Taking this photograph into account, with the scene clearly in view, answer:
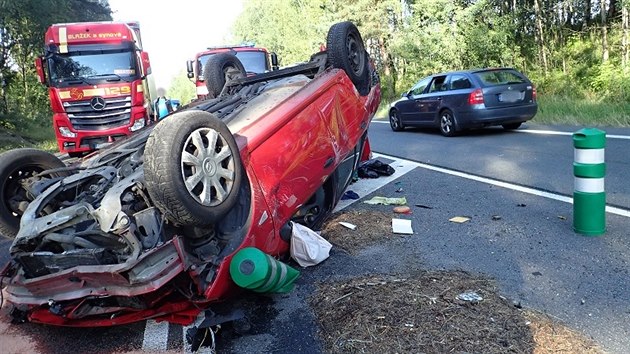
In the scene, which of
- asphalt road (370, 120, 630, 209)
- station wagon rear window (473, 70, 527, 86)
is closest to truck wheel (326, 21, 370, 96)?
asphalt road (370, 120, 630, 209)

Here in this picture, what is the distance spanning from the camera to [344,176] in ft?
17.9

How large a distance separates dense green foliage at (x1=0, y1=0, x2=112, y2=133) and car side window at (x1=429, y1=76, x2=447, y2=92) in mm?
14853

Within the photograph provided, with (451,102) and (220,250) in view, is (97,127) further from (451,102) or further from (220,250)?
(220,250)

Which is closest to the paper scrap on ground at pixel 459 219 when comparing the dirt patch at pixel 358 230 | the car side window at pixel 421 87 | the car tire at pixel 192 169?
the dirt patch at pixel 358 230

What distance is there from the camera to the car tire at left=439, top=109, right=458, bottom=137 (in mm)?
11648

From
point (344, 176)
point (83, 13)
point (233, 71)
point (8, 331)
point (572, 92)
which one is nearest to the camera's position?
point (8, 331)

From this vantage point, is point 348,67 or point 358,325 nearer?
point 358,325

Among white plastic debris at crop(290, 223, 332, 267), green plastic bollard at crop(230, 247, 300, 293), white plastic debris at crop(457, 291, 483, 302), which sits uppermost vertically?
green plastic bollard at crop(230, 247, 300, 293)

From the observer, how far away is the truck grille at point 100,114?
11367 millimetres

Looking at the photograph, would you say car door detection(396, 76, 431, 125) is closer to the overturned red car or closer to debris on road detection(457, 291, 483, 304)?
the overturned red car

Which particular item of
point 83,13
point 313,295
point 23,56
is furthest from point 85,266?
point 23,56

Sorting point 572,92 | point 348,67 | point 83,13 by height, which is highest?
point 83,13

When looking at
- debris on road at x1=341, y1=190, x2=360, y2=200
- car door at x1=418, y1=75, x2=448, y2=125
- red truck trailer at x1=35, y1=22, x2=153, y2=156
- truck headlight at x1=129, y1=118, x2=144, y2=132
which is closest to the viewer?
debris on road at x1=341, y1=190, x2=360, y2=200

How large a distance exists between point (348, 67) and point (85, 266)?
3507 mm
